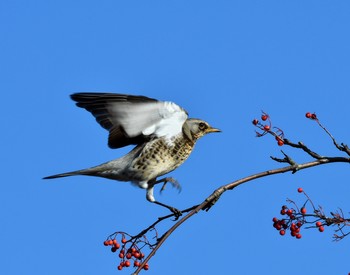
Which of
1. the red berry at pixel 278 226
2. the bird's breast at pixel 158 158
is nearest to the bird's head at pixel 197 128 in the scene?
the bird's breast at pixel 158 158

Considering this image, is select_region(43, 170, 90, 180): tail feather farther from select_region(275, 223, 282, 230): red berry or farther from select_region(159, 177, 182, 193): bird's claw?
select_region(275, 223, 282, 230): red berry

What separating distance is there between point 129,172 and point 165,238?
8.89 feet

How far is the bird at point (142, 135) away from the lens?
18.2 feet

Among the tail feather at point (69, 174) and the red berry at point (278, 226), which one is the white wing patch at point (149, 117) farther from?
the red berry at point (278, 226)

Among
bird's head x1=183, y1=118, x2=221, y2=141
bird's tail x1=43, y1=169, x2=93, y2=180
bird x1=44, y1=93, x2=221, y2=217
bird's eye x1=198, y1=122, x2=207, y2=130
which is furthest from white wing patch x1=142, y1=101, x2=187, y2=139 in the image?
bird's tail x1=43, y1=169, x2=93, y2=180

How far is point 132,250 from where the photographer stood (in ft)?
14.6

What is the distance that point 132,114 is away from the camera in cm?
559

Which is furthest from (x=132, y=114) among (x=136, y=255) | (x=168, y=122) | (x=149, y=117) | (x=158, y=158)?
(x=136, y=255)

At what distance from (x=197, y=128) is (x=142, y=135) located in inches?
31.5

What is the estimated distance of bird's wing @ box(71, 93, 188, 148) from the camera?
5492 millimetres

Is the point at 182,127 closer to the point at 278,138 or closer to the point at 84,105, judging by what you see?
the point at 84,105

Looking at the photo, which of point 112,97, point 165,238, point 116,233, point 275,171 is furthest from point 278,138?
point 112,97

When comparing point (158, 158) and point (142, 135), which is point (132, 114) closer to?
point (142, 135)

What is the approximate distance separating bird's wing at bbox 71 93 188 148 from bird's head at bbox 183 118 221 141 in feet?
1.47
